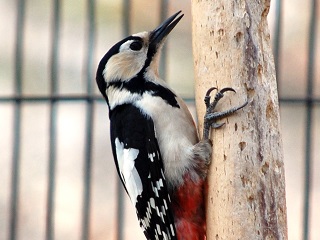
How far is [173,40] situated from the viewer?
14.0 feet

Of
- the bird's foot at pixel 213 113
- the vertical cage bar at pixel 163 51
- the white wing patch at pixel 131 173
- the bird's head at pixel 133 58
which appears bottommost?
the white wing patch at pixel 131 173

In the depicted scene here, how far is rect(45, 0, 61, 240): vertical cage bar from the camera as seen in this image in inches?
166

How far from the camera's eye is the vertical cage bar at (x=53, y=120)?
13.8ft

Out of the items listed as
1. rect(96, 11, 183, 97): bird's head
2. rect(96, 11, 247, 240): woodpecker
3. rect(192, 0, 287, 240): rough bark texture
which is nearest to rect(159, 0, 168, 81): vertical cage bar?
rect(96, 11, 183, 97): bird's head

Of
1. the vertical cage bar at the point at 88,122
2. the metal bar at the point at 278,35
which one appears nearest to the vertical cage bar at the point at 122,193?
the vertical cage bar at the point at 88,122

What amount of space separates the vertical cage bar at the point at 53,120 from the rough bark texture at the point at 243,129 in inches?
73.7

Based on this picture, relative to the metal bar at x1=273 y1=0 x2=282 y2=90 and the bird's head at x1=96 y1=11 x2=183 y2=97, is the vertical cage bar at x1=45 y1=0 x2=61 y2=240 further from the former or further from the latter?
the bird's head at x1=96 y1=11 x2=183 y2=97

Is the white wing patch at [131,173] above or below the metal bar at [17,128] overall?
below

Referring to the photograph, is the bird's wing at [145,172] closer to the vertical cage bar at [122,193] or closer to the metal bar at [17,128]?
the vertical cage bar at [122,193]

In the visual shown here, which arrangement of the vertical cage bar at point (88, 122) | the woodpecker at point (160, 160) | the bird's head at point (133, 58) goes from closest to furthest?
the woodpecker at point (160, 160) → the bird's head at point (133, 58) → the vertical cage bar at point (88, 122)

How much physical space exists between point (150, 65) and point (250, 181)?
0.67m

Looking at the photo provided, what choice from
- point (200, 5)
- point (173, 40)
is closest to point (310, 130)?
point (173, 40)

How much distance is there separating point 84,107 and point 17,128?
15.0 inches

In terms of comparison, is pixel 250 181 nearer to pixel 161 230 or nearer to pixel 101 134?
pixel 161 230
